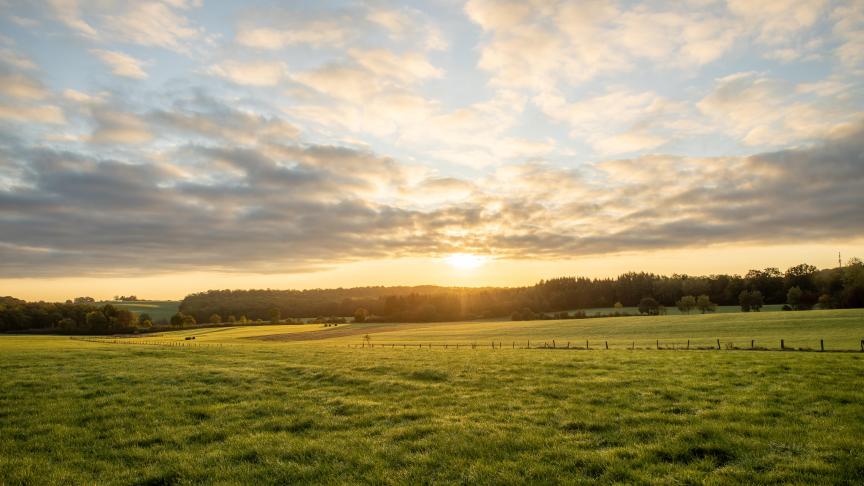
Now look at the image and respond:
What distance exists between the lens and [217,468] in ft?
34.1

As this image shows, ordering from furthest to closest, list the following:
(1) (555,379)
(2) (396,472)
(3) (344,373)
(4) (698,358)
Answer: (4) (698,358)
(3) (344,373)
(1) (555,379)
(2) (396,472)

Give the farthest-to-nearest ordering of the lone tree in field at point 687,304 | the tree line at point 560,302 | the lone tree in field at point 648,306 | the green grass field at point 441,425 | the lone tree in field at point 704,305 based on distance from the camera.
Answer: the lone tree in field at point 648,306, the lone tree in field at point 687,304, the lone tree in field at point 704,305, the tree line at point 560,302, the green grass field at point 441,425

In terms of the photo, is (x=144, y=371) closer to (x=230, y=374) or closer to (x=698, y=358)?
(x=230, y=374)

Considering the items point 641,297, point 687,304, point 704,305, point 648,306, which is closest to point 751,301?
point 704,305

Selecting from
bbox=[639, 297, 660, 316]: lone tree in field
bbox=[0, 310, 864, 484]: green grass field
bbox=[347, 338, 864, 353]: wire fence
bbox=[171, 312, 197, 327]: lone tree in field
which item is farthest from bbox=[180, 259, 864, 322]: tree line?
bbox=[0, 310, 864, 484]: green grass field

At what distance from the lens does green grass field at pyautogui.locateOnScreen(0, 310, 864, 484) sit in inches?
389

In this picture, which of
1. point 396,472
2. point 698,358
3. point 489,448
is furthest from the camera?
point 698,358

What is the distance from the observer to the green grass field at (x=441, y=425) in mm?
9883

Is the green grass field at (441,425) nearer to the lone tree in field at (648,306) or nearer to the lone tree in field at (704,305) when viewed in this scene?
the lone tree in field at (704,305)

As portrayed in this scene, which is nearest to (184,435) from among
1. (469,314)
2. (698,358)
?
(698,358)

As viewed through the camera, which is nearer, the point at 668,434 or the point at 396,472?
the point at 396,472

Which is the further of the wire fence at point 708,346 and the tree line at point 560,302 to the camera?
the tree line at point 560,302

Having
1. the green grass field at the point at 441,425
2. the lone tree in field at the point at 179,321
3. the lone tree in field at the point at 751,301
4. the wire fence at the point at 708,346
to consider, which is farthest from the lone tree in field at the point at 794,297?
the lone tree in field at the point at 179,321

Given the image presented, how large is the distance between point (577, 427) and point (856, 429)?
6970mm
